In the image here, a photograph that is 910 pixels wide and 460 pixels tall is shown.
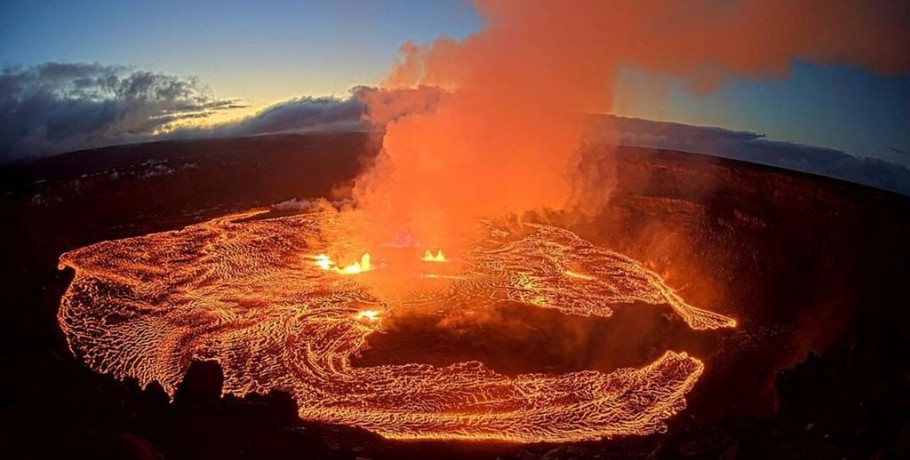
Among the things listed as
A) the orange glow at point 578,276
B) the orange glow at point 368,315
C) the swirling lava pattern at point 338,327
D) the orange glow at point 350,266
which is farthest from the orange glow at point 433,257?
the orange glow at point 368,315

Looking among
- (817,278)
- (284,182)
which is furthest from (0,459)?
(284,182)

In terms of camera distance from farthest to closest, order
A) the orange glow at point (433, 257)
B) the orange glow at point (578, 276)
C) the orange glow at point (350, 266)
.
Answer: the orange glow at point (433, 257) → the orange glow at point (578, 276) → the orange glow at point (350, 266)

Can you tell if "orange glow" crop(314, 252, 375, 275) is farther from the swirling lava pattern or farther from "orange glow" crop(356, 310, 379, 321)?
"orange glow" crop(356, 310, 379, 321)

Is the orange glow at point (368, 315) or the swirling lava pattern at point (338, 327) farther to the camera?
the orange glow at point (368, 315)

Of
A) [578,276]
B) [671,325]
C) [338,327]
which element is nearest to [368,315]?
[338,327]

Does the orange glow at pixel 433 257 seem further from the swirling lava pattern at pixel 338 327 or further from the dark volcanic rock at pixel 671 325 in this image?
the dark volcanic rock at pixel 671 325

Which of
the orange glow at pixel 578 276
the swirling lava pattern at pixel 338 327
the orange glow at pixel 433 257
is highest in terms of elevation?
the orange glow at pixel 578 276

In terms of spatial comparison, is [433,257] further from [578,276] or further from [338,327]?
[338,327]

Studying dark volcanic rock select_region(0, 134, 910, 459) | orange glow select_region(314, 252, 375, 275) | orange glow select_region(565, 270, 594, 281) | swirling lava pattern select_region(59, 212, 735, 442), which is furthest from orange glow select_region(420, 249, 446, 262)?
dark volcanic rock select_region(0, 134, 910, 459)
